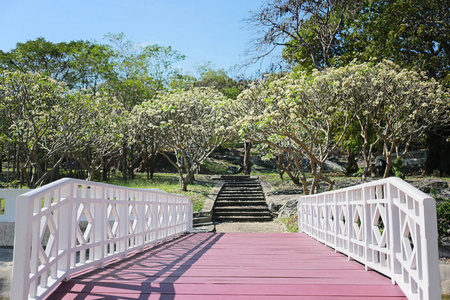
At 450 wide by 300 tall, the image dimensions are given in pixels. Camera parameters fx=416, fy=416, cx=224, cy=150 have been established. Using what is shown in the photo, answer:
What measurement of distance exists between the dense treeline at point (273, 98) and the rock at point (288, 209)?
1.17m

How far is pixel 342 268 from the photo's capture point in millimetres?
4730

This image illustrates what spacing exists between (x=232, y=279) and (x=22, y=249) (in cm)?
190

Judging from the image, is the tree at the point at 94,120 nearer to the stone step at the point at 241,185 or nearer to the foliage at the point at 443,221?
the stone step at the point at 241,185

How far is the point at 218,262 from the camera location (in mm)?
5227

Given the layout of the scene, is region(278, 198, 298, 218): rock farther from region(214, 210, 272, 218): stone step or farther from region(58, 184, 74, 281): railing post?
region(58, 184, 74, 281): railing post

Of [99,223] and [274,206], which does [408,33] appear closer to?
[274,206]

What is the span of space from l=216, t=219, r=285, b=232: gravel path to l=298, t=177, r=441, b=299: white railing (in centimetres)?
882

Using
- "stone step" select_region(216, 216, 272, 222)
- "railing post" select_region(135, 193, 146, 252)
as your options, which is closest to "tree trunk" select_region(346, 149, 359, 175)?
"stone step" select_region(216, 216, 272, 222)

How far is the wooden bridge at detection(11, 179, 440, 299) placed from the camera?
312 cm

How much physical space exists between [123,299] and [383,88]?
13797 millimetres

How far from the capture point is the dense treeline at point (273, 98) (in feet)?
46.5

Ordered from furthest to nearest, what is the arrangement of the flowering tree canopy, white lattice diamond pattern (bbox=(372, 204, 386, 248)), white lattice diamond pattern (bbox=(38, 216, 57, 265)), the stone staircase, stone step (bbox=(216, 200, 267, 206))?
Answer: stone step (bbox=(216, 200, 267, 206)), the stone staircase, the flowering tree canopy, white lattice diamond pattern (bbox=(372, 204, 386, 248)), white lattice diamond pattern (bbox=(38, 216, 57, 265))

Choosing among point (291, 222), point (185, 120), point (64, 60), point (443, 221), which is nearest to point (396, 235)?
point (443, 221)

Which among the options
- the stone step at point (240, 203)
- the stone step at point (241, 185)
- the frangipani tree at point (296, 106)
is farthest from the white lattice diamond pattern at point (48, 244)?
the stone step at point (241, 185)
